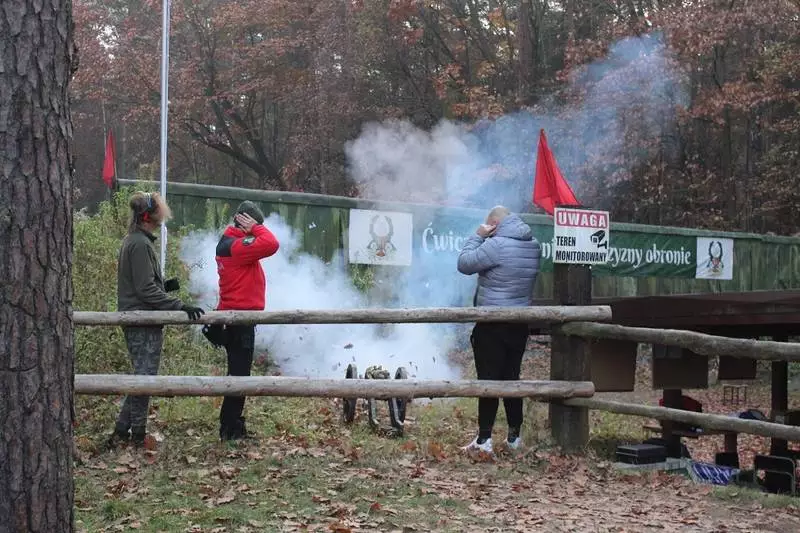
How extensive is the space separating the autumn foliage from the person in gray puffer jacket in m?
12.9

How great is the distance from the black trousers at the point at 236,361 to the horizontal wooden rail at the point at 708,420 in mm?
2545

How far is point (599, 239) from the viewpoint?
329 inches

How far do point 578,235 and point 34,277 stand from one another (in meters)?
5.44

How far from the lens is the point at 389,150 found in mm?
24828

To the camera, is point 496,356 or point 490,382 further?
point 496,356

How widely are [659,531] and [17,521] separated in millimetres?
3641

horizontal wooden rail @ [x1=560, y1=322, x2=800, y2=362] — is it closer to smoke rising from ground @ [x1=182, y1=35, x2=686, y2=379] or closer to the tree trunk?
the tree trunk

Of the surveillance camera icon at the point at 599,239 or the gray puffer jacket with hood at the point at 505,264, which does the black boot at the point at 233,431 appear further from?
the surveillance camera icon at the point at 599,239

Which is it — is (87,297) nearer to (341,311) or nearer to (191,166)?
(341,311)

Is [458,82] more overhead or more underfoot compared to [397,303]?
more overhead

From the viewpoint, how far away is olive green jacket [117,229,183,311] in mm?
7367

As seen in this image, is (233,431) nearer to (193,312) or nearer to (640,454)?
(193,312)

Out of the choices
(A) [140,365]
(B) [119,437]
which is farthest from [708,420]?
(B) [119,437]

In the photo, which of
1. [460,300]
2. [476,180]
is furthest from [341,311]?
[476,180]
